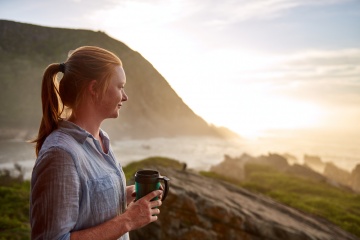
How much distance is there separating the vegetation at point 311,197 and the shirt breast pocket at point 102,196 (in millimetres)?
8077

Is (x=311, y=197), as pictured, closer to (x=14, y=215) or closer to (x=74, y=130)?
(x=14, y=215)

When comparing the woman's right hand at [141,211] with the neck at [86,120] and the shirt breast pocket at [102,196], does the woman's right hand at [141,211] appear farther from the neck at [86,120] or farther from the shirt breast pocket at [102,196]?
the neck at [86,120]

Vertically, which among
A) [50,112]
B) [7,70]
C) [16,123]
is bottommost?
[16,123]

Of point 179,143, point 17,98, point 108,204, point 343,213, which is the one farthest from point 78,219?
point 179,143

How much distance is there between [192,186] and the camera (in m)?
7.36

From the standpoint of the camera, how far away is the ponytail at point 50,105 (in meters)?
2.21

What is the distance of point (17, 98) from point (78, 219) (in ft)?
119

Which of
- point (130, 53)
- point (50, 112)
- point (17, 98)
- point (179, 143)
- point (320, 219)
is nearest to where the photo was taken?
point (50, 112)

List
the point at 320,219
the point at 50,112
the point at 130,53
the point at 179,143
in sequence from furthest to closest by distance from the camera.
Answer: the point at 130,53 → the point at 179,143 → the point at 320,219 → the point at 50,112

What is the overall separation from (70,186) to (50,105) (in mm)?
742

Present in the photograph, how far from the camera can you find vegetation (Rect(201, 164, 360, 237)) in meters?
9.47

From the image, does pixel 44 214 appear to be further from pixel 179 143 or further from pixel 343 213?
pixel 179 143

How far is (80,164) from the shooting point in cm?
200

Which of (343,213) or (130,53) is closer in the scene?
(343,213)
